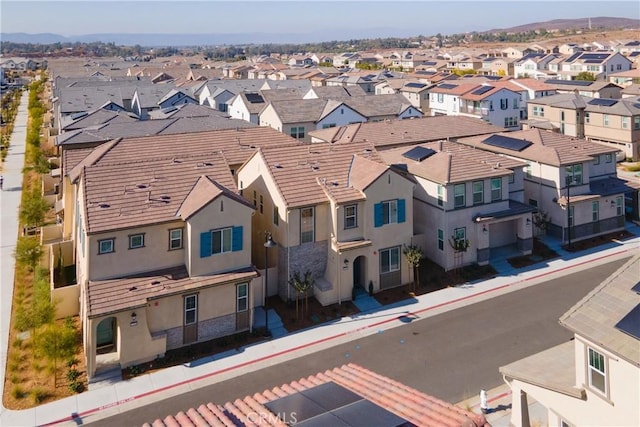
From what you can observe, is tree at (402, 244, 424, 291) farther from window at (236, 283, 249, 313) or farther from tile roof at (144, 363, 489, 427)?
tile roof at (144, 363, 489, 427)

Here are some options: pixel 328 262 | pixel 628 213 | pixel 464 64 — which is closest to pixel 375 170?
pixel 328 262

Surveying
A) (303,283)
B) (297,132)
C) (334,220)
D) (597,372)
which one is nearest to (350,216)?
(334,220)

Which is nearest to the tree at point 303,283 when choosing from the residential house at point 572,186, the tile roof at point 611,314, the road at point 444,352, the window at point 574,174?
the road at point 444,352

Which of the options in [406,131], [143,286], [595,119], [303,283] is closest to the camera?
[143,286]

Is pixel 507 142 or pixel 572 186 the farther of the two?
pixel 507 142

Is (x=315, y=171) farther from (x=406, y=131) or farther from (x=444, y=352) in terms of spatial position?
(x=406, y=131)

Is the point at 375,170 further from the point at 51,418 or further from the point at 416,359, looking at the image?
the point at 51,418

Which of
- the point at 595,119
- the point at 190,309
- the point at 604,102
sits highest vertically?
the point at 604,102
